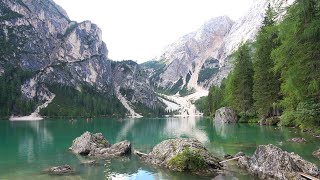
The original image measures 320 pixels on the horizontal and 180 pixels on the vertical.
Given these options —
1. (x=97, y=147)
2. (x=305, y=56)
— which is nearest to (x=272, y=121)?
(x=305, y=56)

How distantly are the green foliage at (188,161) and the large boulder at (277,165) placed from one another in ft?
14.6

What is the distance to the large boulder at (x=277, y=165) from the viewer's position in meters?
25.1

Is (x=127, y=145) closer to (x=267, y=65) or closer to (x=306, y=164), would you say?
(x=306, y=164)

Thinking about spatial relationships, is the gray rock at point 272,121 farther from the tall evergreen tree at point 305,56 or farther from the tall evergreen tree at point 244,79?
the tall evergreen tree at point 305,56

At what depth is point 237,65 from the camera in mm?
98500

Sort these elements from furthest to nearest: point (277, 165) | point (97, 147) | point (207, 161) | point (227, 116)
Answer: point (227, 116), point (97, 147), point (207, 161), point (277, 165)

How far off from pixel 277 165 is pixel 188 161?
27.1ft

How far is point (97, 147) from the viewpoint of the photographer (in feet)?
143

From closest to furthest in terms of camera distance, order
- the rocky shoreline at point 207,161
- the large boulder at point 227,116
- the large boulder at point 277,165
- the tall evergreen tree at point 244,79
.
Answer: the large boulder at point 277,165
the rocky shoreline at point 207,161
the tall evergreen tree at point 244,79
the large boulder at point 227,116

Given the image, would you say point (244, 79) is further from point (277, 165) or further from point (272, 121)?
point (277, 165)

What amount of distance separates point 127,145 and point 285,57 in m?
22.7

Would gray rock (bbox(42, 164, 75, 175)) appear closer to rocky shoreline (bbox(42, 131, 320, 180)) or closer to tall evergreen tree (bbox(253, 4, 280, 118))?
rocky shoreline (bbox(42, 131, 320, 180))

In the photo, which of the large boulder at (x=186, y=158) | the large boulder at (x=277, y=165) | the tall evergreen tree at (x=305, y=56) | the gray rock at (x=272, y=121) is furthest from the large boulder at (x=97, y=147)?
the gray rock at (x=272, y=121)

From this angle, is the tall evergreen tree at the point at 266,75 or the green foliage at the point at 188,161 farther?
the tall evergreen tree at the point at 266,75
